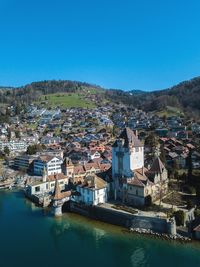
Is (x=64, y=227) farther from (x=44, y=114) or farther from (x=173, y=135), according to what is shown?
(x=44, y=114)

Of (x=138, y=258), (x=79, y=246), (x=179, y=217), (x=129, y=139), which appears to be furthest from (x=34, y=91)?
(x=138, y=258)

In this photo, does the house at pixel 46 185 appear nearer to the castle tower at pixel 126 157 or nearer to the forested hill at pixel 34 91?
the castle tower at pixel 126 157

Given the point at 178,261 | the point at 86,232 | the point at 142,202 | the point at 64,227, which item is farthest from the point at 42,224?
the point at 178,261

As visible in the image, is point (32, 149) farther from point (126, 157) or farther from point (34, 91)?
point (34, 91)

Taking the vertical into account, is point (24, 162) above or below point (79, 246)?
above

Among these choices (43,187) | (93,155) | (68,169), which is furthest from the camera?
(93,155)

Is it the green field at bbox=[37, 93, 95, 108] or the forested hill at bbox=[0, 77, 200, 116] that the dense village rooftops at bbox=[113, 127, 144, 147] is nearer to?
the forested hill at bbox=[0, 77, 200, 116]
